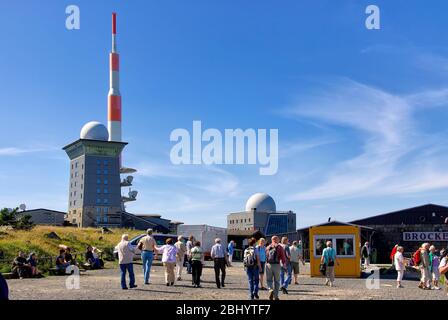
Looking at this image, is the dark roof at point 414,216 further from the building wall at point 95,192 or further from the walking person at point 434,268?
the building wall at point 95,192

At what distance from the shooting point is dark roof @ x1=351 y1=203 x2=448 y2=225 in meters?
46.1

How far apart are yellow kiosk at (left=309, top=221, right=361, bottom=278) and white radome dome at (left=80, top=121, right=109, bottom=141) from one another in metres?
90.2

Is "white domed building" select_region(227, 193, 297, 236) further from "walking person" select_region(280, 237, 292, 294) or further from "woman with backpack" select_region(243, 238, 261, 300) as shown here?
"woman with backpack" select_region(243, 238, 261, 300)

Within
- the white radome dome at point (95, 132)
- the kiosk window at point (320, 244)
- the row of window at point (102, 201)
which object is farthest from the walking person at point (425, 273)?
the white radome dome at point (95, 132)

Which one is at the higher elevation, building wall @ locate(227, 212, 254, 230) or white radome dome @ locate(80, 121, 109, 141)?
white radome dome @ locate(80, 121, 109, 141)

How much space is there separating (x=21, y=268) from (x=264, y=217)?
83.1 metres

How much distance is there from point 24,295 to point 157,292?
11.5 ft

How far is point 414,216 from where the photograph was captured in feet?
155

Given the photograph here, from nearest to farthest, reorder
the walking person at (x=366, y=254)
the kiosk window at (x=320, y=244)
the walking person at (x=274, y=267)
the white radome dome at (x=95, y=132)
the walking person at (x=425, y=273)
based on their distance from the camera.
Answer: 1. the walking person at (x=274, y=267)
2. the walking person at (x=425, y=273)
3. the kiosk window at (x=320, y=244)
4. the walking person at (x=366, y=254)
5. the white radome dome at (x=95, y=132)

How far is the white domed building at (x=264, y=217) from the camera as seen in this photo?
9812cm

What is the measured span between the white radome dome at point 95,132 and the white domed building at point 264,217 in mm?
31307

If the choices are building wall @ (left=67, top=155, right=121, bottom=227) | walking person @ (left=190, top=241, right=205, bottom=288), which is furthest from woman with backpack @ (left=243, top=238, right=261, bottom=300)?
building wall @ (left=67, top=155, right=121, bottom=227)
